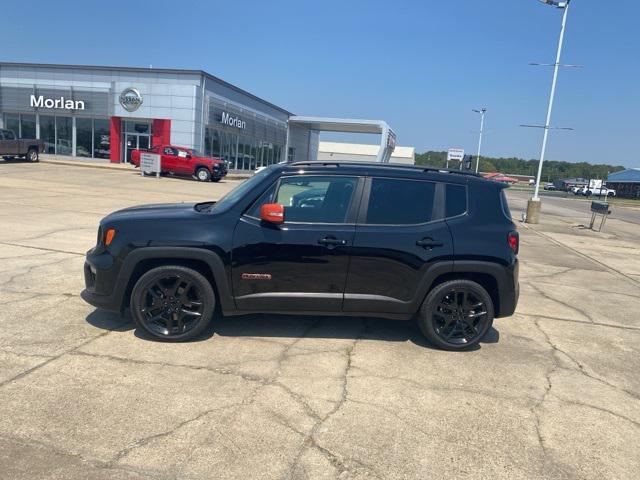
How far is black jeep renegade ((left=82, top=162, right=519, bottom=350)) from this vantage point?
167 inches

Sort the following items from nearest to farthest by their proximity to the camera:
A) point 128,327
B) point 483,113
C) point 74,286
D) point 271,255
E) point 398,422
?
1. point 398,422
2. point 271,255
3. point 128,327
4. point 74,286
5. point 483,113

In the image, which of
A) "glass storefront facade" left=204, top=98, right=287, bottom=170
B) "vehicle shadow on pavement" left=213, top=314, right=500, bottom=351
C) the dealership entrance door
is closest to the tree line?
"glass storefront facade" left=204, top=98, right=287, bottom=170

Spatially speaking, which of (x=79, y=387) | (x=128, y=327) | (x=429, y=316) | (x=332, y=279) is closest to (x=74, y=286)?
(x=128, y=327)

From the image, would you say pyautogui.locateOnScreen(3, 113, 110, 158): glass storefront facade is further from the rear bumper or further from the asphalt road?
the rear bumper

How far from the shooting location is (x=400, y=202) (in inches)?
177

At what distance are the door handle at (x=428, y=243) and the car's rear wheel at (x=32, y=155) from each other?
31427 millimetres

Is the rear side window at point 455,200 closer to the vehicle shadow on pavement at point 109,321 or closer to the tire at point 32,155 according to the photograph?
the vehicle shadow on pavement at point 109,321

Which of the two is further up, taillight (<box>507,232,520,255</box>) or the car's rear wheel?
taillight (<box>507,232,520,255</box>)

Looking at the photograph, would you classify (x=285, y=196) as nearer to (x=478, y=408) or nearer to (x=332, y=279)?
(x=332, y=279)

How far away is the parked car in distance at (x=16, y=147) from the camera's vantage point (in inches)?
1079

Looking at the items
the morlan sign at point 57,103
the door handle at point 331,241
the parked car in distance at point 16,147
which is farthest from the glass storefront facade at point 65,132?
the door handle at point 331,241

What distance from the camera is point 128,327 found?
4668mm

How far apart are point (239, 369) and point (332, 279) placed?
1142 mm

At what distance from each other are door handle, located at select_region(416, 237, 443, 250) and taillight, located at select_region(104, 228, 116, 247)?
2.78 metres
